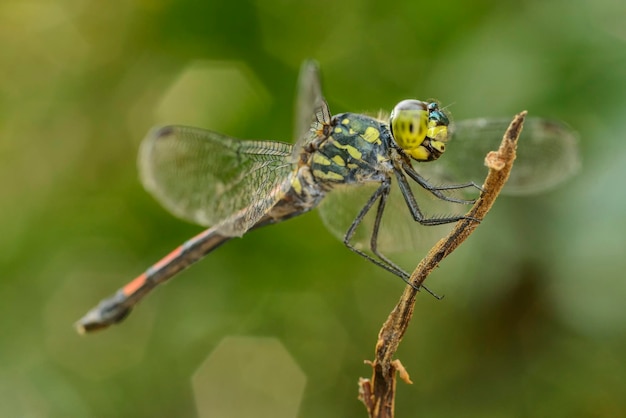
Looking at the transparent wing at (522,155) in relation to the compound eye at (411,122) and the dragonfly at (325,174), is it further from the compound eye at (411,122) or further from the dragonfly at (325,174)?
the compound eye at (411,122)

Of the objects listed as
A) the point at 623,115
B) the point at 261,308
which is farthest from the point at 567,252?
the point at 261,308

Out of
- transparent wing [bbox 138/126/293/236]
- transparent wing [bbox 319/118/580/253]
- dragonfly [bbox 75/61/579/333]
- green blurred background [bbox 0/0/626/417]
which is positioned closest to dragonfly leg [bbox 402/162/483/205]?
dragonfly [bbox 75/61/579/333]

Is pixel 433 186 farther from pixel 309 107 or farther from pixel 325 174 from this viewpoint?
pixel 309 107

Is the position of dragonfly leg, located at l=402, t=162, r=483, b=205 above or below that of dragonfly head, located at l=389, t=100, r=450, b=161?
below

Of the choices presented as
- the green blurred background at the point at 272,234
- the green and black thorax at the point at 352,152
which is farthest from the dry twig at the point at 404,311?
the green blurred background at the point at 272,234

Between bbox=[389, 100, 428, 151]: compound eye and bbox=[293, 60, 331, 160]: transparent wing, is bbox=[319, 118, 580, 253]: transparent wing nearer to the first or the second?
bbox=[293, 60, 331, 160]: transparent wing

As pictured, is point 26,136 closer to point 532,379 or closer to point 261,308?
point 261,308
